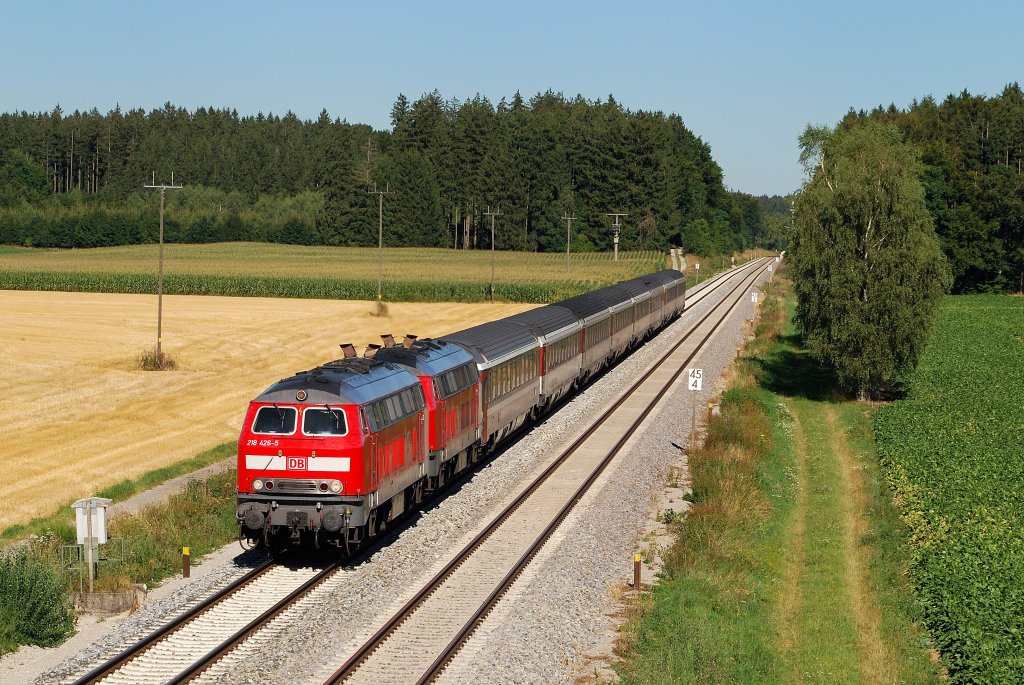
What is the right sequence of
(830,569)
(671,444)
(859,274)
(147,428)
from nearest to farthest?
(830,569) < (671,444) < (147,428) < (859,274)

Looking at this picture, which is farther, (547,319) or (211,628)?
(547,319)

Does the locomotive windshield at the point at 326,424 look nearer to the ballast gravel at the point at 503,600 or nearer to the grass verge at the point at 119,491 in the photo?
the ballast gravel at the point at 503,600

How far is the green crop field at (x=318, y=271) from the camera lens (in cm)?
10788

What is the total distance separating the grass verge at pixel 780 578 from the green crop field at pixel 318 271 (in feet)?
232

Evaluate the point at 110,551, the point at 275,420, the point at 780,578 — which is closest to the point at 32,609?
the point at 110,551

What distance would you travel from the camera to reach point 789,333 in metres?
77.1

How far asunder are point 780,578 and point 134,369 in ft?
148

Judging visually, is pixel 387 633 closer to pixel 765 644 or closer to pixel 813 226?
pixel 765 644

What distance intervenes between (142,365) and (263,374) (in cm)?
688

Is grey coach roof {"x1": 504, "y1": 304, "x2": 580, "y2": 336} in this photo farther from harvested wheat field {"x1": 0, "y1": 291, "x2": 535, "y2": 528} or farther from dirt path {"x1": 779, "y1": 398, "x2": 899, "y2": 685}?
harvested wheat field {"x1": 0, "y1": 291, "x2": 535, "y2": 528}

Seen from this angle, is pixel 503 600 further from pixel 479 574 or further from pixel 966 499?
pixel 966 499

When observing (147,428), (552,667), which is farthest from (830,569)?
(147,428)

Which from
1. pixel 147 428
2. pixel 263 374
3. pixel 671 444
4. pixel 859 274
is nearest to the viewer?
pixel 671 444

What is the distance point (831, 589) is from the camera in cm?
2281
